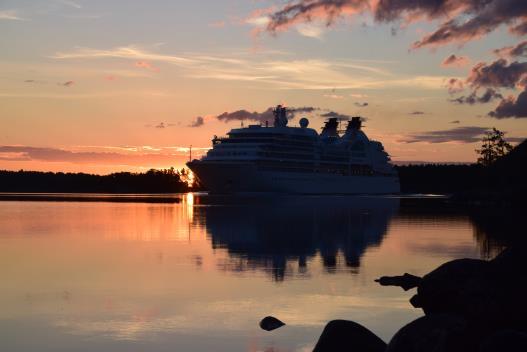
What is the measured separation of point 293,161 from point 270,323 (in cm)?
12580

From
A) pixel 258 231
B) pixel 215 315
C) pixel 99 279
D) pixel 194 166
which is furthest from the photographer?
pixel 194 166

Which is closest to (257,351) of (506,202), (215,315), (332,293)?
(215,315)

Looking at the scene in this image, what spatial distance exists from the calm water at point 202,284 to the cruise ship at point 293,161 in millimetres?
86531

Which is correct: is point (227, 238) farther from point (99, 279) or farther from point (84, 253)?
point (99, 279)

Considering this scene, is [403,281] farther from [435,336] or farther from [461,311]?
[435,336]

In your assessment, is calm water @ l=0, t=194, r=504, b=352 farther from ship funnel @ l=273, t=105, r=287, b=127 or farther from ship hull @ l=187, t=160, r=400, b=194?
ship funnel @ l=273, t=105, r=287, b=127

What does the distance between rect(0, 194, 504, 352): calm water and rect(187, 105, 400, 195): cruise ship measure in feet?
284

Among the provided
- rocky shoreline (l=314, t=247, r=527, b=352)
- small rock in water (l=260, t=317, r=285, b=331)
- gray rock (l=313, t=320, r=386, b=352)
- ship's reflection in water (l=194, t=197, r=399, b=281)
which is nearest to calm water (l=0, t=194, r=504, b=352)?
ship's reflection in water (l=194, t=197, r=399, b=281)

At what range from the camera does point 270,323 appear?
1670 centimetres

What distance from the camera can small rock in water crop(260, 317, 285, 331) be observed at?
54.2ft

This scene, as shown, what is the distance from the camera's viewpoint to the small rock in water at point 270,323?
54.2 ft

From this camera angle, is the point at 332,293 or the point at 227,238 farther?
the point at 227,238

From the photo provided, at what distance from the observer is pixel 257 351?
1455cm

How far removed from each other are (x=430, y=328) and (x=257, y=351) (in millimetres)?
4335
